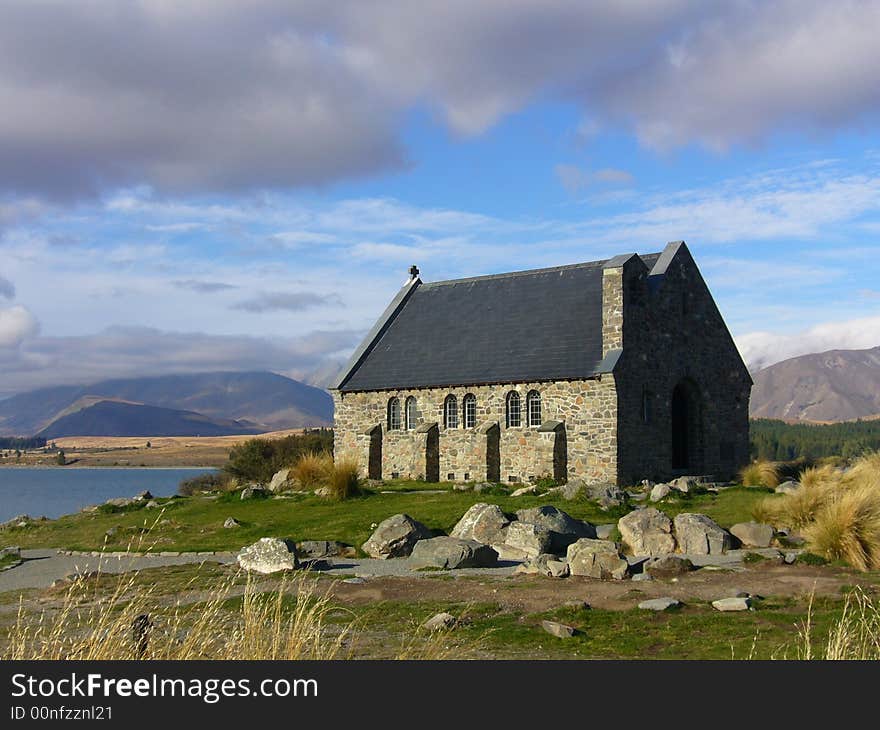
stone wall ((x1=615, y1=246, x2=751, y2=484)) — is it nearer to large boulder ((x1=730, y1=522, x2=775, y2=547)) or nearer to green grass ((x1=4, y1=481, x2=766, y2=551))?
green grass ((x1=4, y1=481, x2=766, y2=551))

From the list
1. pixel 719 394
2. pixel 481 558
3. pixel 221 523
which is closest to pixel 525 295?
pixel 719 394

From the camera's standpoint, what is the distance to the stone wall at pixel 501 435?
33575 mm

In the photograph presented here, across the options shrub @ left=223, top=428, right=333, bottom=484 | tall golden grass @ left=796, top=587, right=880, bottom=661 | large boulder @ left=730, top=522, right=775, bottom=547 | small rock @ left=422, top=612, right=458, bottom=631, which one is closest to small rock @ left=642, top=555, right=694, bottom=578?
tall golden grass @ left=796, top=587, right=880, bottom=661

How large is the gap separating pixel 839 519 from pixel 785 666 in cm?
1051

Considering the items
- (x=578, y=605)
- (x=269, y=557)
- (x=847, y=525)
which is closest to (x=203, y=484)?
(x=269, y=557)

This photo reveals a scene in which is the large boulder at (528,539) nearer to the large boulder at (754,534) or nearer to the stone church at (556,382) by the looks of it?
the large boulder at (754,534)

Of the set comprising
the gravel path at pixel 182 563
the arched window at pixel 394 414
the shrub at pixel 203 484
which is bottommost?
the shrub at pixel 203 484

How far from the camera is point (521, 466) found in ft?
117

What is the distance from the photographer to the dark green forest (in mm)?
84375

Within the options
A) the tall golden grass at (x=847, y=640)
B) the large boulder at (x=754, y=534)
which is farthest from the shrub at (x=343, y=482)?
the tall golden grass at (x=847, y=640)

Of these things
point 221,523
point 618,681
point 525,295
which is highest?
point 525,295

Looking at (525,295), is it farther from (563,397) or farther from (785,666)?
(785,666)

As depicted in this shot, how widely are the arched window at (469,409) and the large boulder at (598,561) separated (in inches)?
822

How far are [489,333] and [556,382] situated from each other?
16.9 feet
